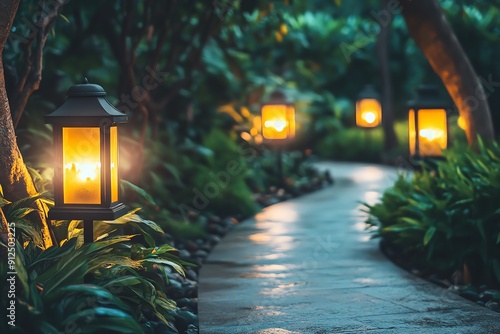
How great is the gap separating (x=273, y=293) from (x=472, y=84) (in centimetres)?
394

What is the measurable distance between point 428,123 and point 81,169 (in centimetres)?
637

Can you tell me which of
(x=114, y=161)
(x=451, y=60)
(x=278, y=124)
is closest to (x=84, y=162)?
(x=114, y=161)

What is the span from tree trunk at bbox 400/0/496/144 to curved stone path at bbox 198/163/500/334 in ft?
6.71

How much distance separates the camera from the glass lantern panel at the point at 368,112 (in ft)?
80.7

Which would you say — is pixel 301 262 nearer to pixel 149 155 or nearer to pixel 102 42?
pixel 149 155

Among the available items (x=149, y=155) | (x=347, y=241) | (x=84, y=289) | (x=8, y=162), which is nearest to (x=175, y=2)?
(x=149, y=155)

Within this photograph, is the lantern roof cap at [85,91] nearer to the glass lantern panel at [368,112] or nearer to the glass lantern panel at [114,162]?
the glass lantern panel at [114,162]

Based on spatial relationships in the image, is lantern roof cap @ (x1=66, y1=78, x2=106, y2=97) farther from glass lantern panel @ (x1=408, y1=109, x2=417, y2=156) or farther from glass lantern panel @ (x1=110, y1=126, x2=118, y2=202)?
glass lantern panel @ (x1=408, y1=109, x2=417, y2=156)

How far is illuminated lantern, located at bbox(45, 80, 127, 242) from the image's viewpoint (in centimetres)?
580

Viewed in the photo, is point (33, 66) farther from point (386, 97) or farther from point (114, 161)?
point (386, 97)

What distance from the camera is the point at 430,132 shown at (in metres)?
11.0

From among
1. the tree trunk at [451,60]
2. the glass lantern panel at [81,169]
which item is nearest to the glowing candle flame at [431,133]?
the tree trunk at [451,60]

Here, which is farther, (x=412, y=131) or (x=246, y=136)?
(x=246, y=136)

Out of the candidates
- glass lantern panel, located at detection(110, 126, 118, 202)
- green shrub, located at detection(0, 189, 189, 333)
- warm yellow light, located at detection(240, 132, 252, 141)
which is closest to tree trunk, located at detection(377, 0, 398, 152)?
warm yellow light, located at detection(240, 132, 252, 141)
